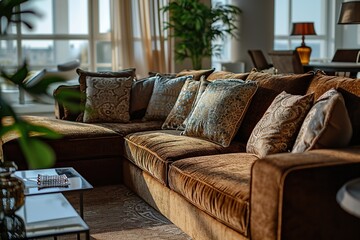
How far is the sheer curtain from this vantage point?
673 cm

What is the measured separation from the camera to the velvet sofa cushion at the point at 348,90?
2.62 meters

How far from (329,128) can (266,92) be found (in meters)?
0.99

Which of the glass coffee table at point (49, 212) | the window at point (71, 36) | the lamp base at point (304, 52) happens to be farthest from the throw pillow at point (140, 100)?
the lamp base at point (304, 52)

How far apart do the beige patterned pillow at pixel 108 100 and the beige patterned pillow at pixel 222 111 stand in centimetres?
102

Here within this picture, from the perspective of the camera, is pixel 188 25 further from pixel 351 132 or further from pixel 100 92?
pixel 351 132

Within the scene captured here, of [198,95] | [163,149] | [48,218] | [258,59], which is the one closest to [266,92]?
[198,95]

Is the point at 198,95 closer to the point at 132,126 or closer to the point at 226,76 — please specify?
the point at 226,76

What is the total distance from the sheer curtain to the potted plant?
163 millimetres

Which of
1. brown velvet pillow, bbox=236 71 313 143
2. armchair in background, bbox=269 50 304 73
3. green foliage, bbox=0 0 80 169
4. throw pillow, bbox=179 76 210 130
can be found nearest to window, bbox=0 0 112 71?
armchair in background, bbox=269 50 304 73

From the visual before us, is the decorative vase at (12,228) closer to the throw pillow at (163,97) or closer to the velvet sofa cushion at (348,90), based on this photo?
the velvet sofa cushion at (348,90)

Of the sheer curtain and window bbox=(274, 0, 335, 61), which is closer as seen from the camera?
the sheer curtain

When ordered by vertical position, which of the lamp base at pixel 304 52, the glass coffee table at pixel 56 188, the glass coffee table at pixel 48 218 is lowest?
the glass coffee table at pixel 56 188

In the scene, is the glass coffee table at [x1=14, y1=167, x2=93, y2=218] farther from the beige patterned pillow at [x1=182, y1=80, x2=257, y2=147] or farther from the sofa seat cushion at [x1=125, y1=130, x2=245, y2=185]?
the beige patterned pillow at [x1=182, y1=80, x2=257, y2=147]

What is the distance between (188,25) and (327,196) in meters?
4.92
